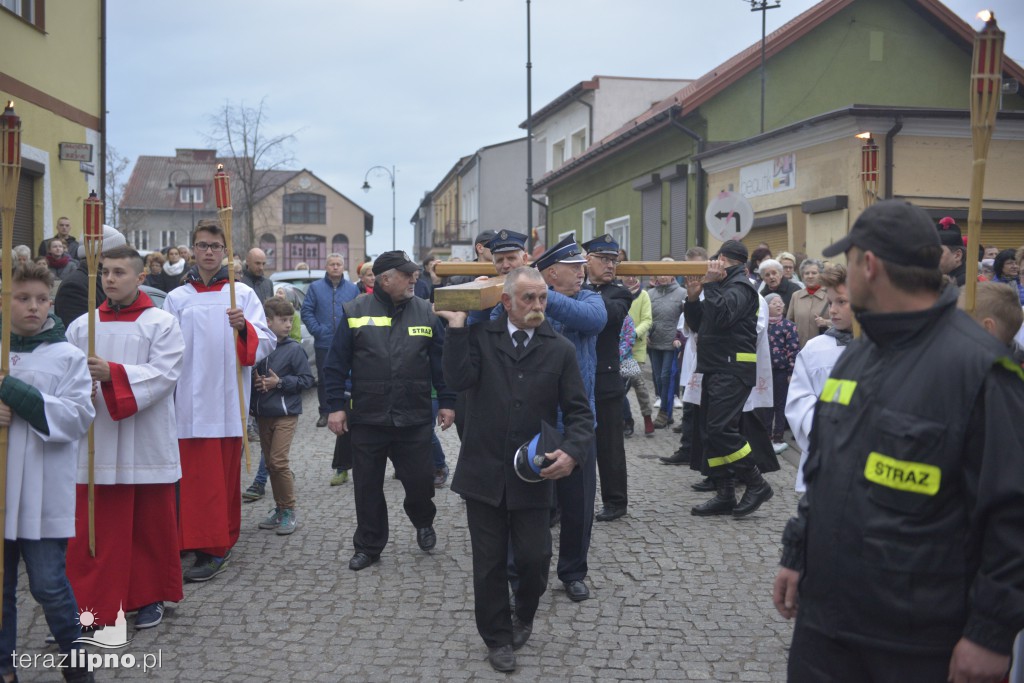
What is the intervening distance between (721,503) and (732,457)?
409mm

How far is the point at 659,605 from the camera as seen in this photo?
5.61 metres

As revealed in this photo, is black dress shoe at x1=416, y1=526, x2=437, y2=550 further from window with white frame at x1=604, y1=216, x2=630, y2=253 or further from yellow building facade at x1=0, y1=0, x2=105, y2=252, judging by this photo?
window with white frame at x1=604, y1=216, x2=630, y2=253

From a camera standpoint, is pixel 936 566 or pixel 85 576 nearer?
pixel 936 566

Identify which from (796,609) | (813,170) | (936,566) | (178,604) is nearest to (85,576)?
(178,604)

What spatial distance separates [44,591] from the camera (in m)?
4.21

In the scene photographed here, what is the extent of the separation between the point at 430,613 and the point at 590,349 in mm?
1824

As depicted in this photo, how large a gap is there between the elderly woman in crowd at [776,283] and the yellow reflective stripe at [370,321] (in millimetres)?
5453

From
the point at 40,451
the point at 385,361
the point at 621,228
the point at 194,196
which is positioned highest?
the point at 194,196

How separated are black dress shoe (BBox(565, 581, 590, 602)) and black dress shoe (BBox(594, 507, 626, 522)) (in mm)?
1729

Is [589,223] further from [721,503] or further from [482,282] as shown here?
[482,282]

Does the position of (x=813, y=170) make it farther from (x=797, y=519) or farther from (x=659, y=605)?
(x=797, y=519)

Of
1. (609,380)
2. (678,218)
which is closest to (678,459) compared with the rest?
(609,380)

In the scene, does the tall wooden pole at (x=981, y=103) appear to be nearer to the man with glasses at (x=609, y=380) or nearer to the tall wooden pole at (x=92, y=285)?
the man with glasses at (x=609, y=380)

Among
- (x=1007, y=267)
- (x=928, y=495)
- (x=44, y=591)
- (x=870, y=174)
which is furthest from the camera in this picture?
(x=1007, y=267)
